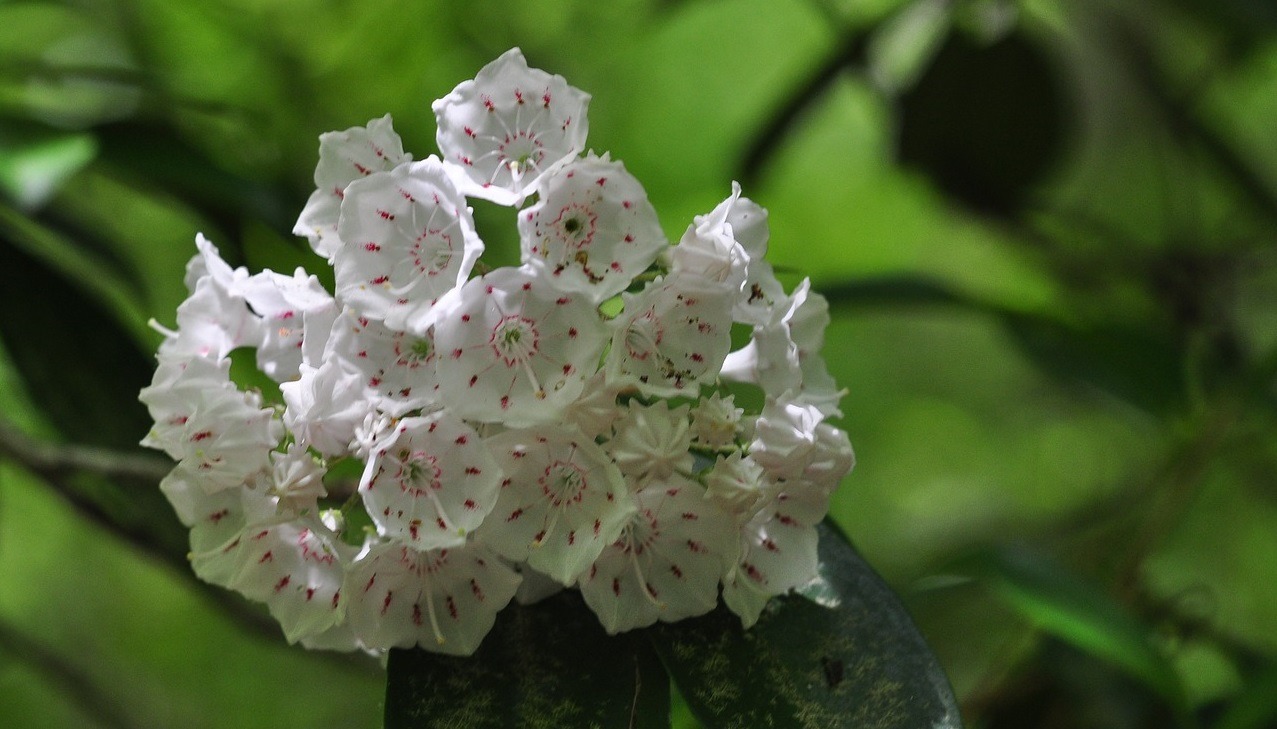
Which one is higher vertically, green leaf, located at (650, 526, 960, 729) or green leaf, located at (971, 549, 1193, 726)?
green leaf, located at (650, 526, 960, 729)

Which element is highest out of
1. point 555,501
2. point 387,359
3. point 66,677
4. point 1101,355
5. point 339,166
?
point 339,166

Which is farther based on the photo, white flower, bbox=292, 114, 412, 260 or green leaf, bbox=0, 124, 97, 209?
green leaf, bbox=0, 124, 97, 209

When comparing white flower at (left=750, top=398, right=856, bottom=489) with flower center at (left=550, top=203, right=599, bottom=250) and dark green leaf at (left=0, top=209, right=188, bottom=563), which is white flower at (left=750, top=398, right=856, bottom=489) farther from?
dark green leaf at (left=0, top=209, right=188, bottom=563)

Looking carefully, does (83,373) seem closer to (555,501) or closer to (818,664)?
(555,501)

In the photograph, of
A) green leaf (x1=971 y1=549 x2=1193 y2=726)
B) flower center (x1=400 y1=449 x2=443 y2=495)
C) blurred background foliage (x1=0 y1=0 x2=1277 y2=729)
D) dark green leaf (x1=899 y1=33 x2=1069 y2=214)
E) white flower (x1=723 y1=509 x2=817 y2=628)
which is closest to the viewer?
flower center (x1=400 y1=449 x2=443 y2=495)

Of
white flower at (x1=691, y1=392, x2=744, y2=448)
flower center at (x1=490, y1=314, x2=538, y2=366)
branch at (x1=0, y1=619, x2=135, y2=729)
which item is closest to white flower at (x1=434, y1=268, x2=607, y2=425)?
flower center at (x1=490, y1=314, x2=538, y2=366)

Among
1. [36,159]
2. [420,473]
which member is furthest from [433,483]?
[36,159]

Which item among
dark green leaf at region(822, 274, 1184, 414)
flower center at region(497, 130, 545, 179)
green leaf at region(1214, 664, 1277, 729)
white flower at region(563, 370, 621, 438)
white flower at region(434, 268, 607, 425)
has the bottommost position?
green leaf at region(1214, 664, 1277, 729)
